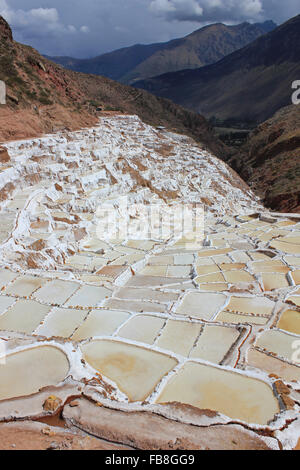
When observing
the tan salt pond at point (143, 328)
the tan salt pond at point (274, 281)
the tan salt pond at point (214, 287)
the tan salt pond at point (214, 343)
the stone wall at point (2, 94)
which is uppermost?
the stone wall at point (2, 94)

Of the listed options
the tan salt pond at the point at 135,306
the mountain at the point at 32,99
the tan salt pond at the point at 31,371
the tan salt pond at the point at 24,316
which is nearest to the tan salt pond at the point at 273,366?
the tan salt pond at the point at 135,306

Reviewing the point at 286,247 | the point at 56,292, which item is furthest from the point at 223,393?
the point at 286,247

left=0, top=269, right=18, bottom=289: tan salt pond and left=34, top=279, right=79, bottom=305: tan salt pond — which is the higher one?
left=0, top=269, right=18, bottom=289: tan salt pond

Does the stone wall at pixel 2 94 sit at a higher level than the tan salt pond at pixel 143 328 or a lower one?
higher

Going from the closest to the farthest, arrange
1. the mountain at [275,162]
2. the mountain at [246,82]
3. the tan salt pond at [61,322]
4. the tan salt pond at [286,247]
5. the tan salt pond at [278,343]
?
the tan salt pond at [278,343] < the tan salt pond at [61,322] < the tan salt pond at [286,247] < the mountain at [275,162] < the mountain at [246,82]

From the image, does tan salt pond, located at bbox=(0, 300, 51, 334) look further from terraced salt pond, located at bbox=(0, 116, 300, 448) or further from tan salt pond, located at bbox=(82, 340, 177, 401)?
tan salt pond, located at bbox=(82, 340, 177, 401)

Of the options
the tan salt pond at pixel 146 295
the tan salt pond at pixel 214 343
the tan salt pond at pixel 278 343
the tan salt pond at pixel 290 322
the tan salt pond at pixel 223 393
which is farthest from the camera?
the tan salt pond at pixel 146 295

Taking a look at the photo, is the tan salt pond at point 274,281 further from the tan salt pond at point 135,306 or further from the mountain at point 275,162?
the mountain at point 275,162

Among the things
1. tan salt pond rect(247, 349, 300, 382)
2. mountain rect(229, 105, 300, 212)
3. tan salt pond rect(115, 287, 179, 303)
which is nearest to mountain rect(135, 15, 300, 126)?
mountain rect(229, 105, 300, 212)
